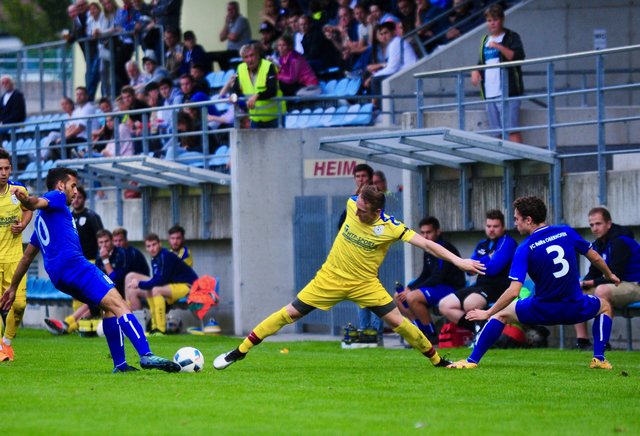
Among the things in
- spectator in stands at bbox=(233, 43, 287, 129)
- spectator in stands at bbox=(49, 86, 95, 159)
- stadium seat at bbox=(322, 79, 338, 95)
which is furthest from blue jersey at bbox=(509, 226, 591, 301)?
spectator in stands at bbox=(49, 86, 95, 159)

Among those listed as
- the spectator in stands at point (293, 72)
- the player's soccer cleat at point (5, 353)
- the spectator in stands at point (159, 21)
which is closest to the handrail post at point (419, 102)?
the spectator in stands at point (293, 72)

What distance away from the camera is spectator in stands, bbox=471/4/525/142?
768 inches

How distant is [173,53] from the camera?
1106 inches

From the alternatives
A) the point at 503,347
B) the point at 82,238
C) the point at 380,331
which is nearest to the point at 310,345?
the point at 380,331

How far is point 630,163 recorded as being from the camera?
1847cm

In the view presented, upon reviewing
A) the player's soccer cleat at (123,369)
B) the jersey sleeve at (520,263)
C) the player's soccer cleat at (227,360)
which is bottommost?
the player's soccer cleat at (123,369)

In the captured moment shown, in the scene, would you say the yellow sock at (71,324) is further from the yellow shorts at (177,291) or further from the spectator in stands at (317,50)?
the spectator in stands at (317,50)

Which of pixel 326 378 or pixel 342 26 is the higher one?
pixel 342 26

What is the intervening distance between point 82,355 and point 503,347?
17.2ft

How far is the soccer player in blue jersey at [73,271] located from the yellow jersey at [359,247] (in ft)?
6.76

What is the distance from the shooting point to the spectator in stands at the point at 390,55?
2309cm

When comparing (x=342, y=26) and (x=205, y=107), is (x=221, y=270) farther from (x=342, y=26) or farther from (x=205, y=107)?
(x=342, y=26)

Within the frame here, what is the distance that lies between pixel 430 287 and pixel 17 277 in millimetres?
6040

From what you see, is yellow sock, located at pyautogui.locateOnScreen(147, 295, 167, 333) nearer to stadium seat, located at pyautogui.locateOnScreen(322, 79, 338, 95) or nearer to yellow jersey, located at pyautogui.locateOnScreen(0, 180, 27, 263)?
stadium seat, located at pyautogui.locateOnScreen(322, 79, 338, 95)
